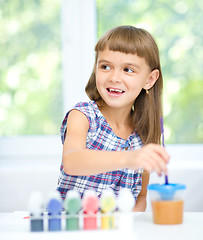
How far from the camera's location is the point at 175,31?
210 cm

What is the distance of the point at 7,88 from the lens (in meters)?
2.21

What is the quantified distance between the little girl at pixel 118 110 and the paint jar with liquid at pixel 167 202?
294 millimetres

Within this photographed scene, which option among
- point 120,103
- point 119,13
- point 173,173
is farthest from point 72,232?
point 119,13

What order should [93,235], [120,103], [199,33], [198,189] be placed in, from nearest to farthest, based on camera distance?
[93,235]
[120,103]
[198,189]
[199,33]

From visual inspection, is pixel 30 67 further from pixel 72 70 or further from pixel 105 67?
pixel 105 67

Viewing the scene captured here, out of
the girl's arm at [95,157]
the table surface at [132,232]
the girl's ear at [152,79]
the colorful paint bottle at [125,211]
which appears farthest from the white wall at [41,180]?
the colorful paint bottle at [125,211]

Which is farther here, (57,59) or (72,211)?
(57,59)

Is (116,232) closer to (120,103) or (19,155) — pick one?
(120,103)

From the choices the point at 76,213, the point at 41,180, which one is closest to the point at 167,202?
the point at 76,213

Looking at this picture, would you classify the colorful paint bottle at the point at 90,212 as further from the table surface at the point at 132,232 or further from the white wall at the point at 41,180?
the white wall at the point at 41,180

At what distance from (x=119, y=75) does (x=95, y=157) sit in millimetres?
380

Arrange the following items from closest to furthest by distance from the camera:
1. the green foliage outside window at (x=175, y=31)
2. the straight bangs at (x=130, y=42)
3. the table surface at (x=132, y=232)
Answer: the table surface at (x=132, y=232) < the straight bangs at (x=130, y=42) < the green foliage outside window at (x=175, y=31)

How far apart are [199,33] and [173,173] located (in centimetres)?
77

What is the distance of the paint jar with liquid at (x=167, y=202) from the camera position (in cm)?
89
